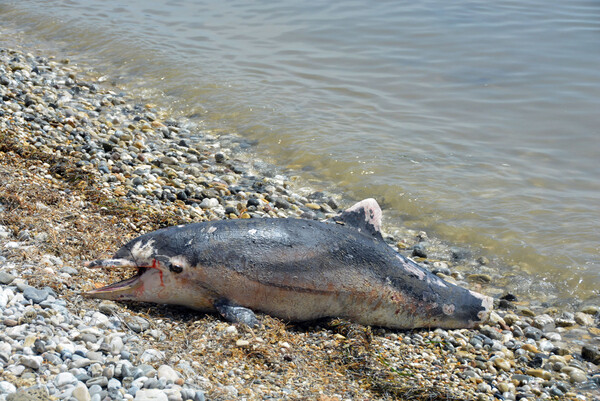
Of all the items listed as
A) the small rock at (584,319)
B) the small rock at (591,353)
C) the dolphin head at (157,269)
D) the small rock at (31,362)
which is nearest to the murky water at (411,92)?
the small rock at (584,319)

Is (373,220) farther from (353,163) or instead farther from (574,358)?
(353,163)

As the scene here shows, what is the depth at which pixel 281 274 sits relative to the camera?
6152 millimetres

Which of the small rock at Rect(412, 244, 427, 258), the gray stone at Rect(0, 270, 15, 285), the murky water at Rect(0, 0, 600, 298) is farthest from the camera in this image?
the murky water at Rect(0, 0, 600, 298)

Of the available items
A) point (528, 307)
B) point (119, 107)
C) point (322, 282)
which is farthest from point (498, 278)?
point (119, 107)

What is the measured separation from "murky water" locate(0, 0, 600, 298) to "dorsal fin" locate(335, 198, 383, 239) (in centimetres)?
261

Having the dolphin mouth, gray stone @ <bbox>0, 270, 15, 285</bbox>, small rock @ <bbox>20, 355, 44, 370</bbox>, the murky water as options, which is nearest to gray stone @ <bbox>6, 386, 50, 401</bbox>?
small rock @ <bbox>20, 355, 44, 370</bbox>

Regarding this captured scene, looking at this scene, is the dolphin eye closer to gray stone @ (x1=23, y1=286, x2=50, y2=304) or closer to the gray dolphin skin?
the gray dolphin skin

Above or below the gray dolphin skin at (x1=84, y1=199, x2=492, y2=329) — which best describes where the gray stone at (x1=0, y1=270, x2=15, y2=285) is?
above

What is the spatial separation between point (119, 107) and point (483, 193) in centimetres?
697

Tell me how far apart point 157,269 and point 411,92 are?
30.6 ft

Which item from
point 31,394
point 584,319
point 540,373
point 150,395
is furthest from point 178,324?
point 584,319

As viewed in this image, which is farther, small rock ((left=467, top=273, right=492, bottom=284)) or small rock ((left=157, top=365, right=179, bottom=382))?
small rock ((left=467, top=273, right=492, bottom=284))

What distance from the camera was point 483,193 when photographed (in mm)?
10188

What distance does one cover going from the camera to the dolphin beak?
5613 mm
